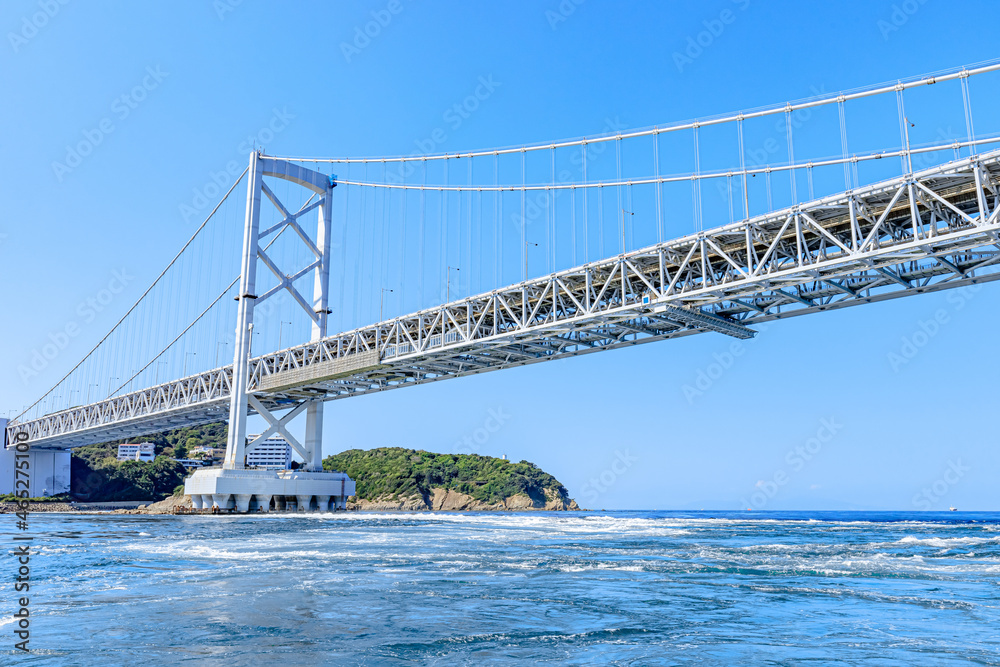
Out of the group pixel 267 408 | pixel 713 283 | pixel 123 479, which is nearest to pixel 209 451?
pixel 123 479

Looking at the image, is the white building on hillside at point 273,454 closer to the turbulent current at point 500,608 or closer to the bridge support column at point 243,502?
the bridge support column at point 243,502

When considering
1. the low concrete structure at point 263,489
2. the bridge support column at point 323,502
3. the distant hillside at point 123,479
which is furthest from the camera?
the distant hillside at point 123,479

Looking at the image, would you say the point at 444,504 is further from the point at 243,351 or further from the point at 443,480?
the point at 243,351

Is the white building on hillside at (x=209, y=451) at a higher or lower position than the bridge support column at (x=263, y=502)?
higher

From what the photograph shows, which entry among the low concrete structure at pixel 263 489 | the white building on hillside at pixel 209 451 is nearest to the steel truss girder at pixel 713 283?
the low concrete structure at pixel 263 489

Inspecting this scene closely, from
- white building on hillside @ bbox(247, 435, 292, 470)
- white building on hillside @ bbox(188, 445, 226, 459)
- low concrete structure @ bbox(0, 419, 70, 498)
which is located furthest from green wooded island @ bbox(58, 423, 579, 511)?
white building on hillside @ bbox(247, 435, 292, 470)

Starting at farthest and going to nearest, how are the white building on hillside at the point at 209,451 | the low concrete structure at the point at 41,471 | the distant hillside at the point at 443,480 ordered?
the white building on hillside at the point at 209,451 < the distant hillside at the point at 443,480 < the low concrete structure at the point at 41,471
